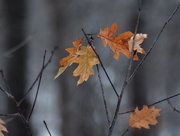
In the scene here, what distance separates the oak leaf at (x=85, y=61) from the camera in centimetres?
98

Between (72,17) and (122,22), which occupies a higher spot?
(72,17)

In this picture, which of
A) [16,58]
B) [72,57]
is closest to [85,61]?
[72,57]

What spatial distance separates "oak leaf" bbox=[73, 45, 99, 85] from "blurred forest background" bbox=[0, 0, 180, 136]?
2737 mm

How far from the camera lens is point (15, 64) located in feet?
13.1

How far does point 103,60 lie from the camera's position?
15.9ft

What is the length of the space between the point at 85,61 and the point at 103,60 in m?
3.85

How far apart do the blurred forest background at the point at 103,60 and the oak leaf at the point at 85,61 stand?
108 inches

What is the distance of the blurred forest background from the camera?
4035 millimetres

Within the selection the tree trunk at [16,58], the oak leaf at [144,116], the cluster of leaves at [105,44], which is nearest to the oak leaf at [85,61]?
the cluster of leaves at [105,44]

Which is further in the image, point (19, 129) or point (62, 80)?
point (62, 80)

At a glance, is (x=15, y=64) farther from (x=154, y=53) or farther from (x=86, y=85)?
(x=154, y=53)

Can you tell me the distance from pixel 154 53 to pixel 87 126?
1.34 meters

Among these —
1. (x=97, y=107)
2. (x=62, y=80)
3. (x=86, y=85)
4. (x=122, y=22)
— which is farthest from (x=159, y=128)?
(x=122, y=22)

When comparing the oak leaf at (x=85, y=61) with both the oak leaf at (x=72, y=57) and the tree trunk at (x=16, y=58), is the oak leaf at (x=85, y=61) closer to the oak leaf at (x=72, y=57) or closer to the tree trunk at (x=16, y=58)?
the oak leaf at (x=72, y=57)
